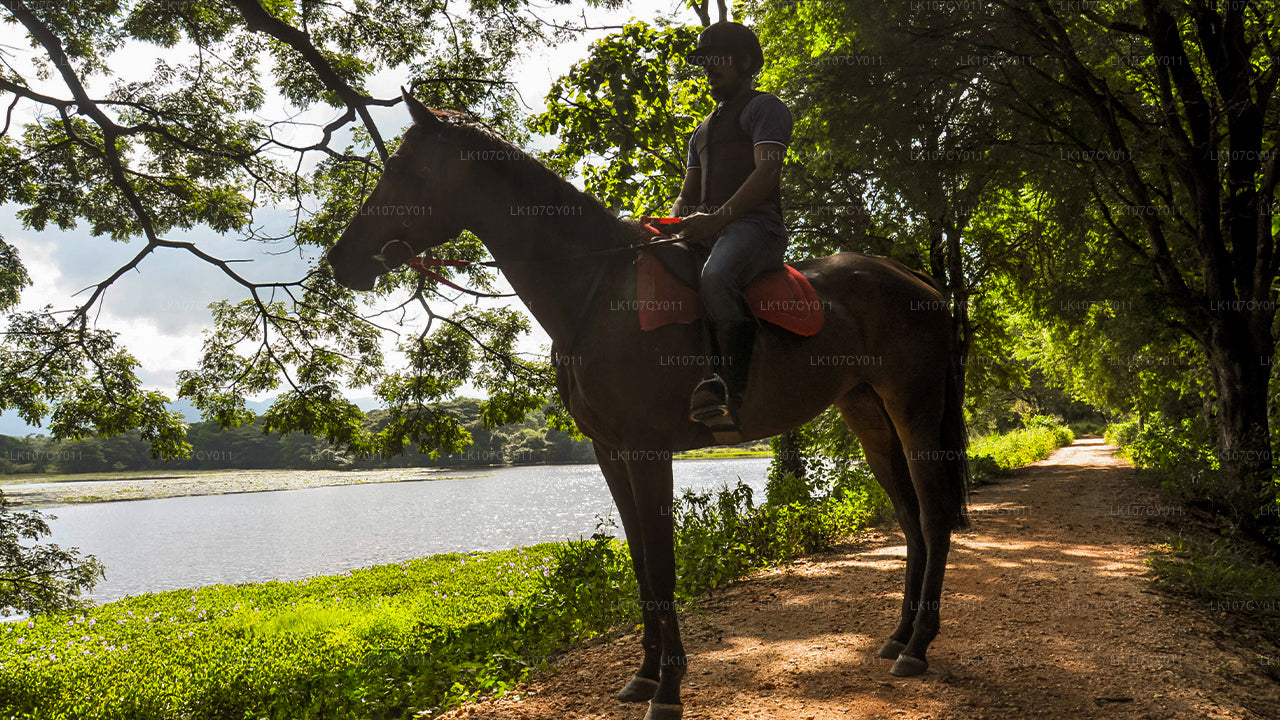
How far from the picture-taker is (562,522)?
27.6m

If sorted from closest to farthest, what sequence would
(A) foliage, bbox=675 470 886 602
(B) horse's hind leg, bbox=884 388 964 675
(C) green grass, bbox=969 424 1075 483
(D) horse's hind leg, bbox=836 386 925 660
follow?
1. (B) horse's hind leg, bbox=884 388 964 675
2. (D) horse's hind leg, bbox=836 386 925 660
3. (A) foliage, bbox=675 470 886 602
4. (C) green grass, bbox=969 424 1075 483

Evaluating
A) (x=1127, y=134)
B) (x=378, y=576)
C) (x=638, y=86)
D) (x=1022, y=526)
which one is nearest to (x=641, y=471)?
(x=638, y=86)

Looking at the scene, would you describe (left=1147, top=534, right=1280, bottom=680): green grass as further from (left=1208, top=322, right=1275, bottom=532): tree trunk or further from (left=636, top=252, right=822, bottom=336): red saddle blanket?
(left=636, top=252, right=822, bottom=336): red saddle blanket

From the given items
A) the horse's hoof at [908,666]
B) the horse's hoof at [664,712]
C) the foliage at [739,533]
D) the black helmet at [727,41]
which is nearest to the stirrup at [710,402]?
the horse's hoof at [664,712]

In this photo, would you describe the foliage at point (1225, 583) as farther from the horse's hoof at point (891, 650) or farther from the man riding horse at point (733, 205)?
the man riding horse at point (733, 205)

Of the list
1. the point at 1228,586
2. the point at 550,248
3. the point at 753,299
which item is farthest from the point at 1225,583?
the point at 550,248

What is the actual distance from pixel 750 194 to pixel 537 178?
1.17 m

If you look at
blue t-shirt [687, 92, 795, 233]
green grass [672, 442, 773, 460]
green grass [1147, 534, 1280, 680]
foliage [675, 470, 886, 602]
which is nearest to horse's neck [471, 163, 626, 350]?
blue t-shirt [687, 92, 795, 233]

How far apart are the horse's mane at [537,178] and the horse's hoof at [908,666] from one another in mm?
3047

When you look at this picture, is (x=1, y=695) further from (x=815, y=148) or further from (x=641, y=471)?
(x=815, y=148)

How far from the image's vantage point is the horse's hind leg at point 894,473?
14.5 ft

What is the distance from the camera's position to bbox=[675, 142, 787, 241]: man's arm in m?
3.53

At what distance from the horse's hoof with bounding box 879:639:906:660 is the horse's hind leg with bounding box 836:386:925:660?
1cm

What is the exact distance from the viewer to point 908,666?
4.00 meters
